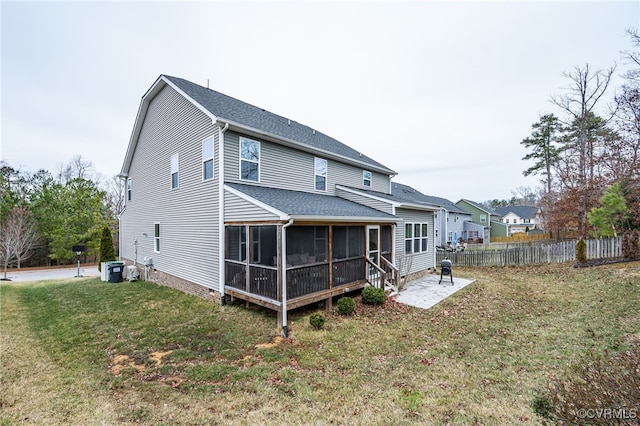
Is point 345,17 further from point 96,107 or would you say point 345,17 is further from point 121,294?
point 96,107

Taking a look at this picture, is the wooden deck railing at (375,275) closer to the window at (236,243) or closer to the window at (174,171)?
the window at (236,243)

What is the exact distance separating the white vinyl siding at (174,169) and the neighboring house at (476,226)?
34.0 m

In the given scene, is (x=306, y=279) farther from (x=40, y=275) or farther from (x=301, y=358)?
(x=40, y=275)

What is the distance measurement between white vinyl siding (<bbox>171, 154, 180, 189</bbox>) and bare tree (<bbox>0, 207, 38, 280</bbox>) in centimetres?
1490

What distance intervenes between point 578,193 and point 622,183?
3911 mm

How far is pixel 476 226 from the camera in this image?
1391 inches

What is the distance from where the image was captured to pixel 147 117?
12953mm

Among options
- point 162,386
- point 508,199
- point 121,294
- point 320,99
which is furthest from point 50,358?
point 508,199

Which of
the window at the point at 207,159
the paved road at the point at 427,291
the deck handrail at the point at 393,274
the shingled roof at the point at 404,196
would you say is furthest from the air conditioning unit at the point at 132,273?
the paved road at the point at 427,291

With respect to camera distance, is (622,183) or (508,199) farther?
(508,199)

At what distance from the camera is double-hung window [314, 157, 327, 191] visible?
12219mm

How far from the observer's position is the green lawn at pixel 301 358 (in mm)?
3826

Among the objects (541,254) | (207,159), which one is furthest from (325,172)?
(541,254)

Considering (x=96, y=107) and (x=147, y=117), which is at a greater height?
(x=96, y=107)
